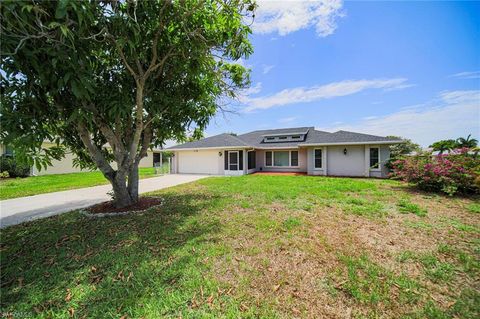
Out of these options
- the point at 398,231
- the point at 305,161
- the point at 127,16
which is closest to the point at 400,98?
the point at 305,161

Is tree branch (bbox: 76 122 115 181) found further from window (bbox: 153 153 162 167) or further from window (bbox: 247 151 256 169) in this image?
window (bbox: 153 153 162 167)

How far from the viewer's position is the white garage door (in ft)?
64.7

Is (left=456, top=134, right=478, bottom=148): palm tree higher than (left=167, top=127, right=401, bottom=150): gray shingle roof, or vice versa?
(left=167, top=127, right=401, bottom=150): gray shingle roof

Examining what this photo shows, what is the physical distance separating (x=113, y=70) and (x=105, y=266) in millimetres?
5095

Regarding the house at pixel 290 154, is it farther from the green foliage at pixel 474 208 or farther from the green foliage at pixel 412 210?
the green foliage at pixel 412 210

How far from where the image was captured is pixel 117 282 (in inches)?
116

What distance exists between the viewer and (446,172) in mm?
8836

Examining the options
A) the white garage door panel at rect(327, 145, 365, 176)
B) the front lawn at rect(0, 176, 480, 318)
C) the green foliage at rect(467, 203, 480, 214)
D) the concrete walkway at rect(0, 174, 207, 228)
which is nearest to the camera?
the front lawn at rect(0, 176, 480, 318)

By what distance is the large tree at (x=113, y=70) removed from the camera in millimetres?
3439

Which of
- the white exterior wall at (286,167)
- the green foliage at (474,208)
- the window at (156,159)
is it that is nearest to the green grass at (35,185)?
the white exterior wall at (286,167)

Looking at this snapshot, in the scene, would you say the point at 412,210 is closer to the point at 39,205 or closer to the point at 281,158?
the point at 39,205

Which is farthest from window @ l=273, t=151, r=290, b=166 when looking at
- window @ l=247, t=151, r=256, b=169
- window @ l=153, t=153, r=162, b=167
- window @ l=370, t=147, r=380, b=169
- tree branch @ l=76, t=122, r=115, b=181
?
window @ l=153, t=153, r=162, b=167

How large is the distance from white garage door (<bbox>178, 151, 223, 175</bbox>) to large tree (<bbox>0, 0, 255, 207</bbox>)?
1175cm

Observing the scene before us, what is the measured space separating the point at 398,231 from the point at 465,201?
5.49m
